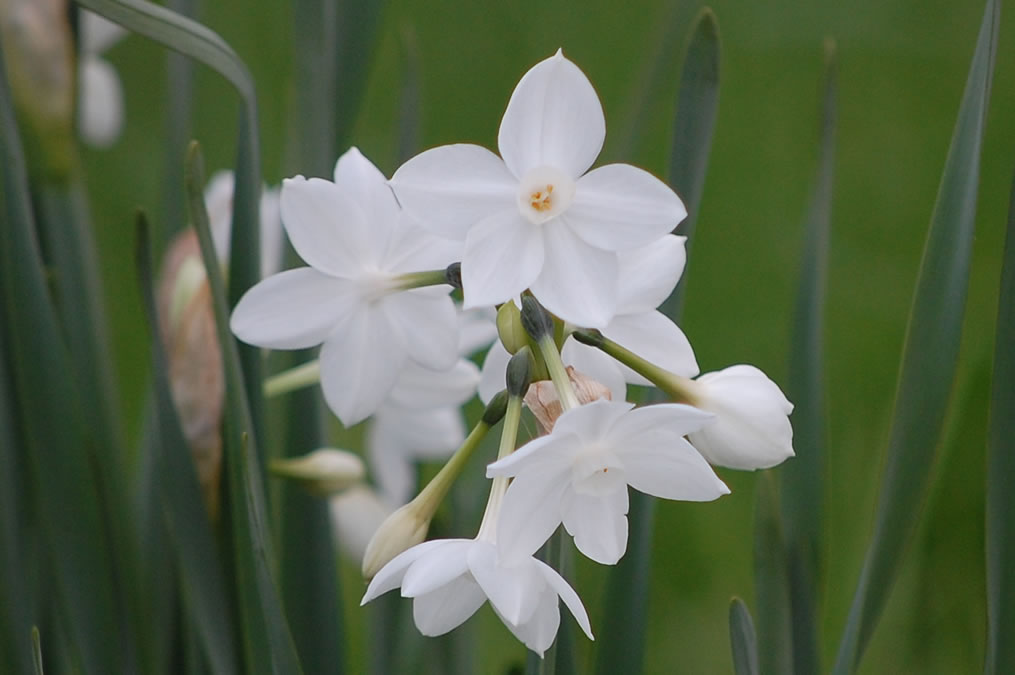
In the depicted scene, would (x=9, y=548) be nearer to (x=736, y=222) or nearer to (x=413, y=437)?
(x=413, y=437)

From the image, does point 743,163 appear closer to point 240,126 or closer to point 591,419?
point 240,126

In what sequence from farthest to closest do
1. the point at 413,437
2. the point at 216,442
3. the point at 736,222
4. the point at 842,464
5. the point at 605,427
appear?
the point at 736,222
the point at 842,464
the point at 413,437
the point at 216,442
the point at 605,427

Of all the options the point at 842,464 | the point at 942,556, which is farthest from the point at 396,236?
the point at 842,464

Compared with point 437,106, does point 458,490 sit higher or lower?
lower

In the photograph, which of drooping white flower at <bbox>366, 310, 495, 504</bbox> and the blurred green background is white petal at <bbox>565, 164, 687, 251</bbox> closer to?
drooping white flower at <bbox>366, 310, 495, 504</bbox>

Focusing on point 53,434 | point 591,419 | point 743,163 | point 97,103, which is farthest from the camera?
point 743,163

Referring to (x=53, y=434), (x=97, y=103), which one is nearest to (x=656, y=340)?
(x=53, y=434)

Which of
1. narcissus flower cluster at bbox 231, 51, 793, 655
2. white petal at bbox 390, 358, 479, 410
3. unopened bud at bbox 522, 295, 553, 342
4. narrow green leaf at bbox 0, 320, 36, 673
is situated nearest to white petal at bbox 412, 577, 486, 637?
narcissus flower cluster at bbox 231, 51, 793, 655
